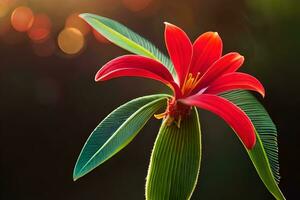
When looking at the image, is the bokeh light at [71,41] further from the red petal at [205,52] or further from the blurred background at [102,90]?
the red petal at [205,52]

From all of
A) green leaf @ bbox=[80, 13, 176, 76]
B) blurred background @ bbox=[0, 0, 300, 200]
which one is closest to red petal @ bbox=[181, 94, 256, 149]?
green leaf @ bbox=[80, 13, 176, 76]

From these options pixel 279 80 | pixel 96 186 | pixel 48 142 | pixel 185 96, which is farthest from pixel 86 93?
pixel 185 96

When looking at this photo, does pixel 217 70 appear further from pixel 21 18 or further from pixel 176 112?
pixel 21 18

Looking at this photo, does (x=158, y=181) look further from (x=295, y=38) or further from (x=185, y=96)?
(x=295, y=38)

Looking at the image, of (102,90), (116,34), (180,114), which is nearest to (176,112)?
(180,114)

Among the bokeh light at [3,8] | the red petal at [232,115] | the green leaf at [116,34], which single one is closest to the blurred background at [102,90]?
the bokeh light at [3,8]

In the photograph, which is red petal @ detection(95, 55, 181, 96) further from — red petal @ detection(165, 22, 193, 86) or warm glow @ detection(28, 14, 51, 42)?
warm glow @ detection(28, 14, 51, 42)
